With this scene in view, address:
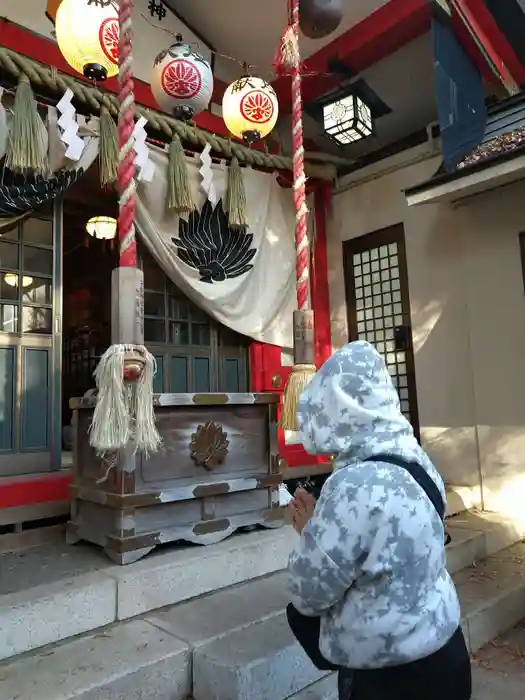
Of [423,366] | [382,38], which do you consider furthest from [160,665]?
[382,38]

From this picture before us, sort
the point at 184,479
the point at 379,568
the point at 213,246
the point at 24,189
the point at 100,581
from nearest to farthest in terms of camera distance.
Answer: the point at 379,568
the point at 100,581
the point at 184,479
the point at 24,189
the point at 213,246

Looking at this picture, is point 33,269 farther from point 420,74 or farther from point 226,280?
point 420,74

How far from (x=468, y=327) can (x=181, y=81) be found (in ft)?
11.7

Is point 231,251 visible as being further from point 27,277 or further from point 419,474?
point 419,474

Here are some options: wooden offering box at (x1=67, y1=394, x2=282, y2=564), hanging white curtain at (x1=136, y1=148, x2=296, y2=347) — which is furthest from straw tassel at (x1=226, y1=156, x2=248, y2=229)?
wooden offering box at (x1=67, y1=394, x2=282, y2=564)

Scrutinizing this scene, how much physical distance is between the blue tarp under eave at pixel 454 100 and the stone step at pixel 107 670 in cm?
443

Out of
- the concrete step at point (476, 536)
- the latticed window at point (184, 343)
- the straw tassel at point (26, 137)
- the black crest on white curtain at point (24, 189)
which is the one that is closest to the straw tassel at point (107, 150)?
the black crest on white curtain at point (24, 189)

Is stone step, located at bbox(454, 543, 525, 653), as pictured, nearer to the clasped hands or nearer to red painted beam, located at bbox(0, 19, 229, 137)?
the clasped hands

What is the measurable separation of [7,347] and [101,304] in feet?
9.30

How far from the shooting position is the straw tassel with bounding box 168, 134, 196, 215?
4469 mm

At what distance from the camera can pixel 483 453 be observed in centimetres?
511

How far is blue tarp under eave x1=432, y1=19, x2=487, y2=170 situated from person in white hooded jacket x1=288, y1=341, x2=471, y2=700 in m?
3.98

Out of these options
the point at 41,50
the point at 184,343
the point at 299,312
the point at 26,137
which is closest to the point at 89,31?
the point at 26,137

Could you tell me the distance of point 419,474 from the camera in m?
1.48
